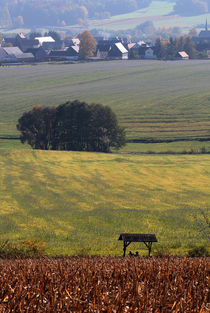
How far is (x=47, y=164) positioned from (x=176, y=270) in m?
74.7

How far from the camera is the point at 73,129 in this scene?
104 m

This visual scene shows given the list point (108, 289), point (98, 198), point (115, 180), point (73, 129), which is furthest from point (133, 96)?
point (108, 289)

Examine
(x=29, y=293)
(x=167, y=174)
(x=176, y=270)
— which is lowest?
(x=167, y=174)

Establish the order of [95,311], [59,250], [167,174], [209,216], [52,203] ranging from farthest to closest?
[167,174] → [52,203] → [209,216] → [59,250] → [95,311]

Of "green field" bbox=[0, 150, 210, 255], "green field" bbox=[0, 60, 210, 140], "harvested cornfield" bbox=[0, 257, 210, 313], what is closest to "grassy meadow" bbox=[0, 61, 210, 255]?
"green field" bbox=[0, 150, 210, 255]

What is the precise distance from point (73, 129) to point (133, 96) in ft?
189

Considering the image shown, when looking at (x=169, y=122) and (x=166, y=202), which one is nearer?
(x=166, y=202)

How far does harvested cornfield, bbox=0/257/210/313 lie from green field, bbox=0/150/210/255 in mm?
22348

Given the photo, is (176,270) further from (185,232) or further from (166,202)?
(166,202)

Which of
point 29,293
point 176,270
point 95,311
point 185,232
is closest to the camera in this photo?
point 95,311

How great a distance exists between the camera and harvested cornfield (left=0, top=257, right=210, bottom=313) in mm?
10211

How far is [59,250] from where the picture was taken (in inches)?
1499

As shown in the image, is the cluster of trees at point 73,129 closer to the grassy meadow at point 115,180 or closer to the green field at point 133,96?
the grassy meadow at point 115,180

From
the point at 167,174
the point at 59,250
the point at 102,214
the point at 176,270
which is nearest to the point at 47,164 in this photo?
the point at 167,174
